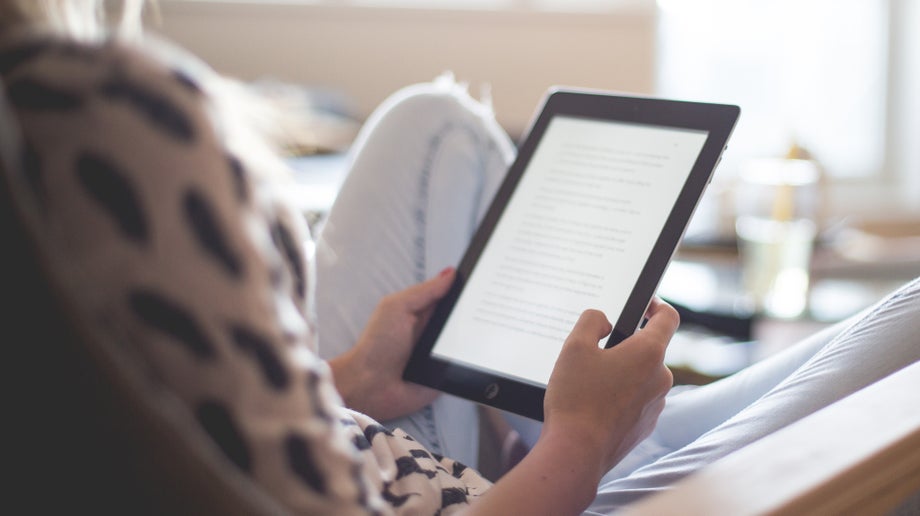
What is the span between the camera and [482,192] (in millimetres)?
1079

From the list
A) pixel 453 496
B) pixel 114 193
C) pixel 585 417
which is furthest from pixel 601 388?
pixel 114 193

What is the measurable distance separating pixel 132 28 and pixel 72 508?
263 millimetres

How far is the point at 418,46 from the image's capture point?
3455 mm

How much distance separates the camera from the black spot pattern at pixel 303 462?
17.9 inches

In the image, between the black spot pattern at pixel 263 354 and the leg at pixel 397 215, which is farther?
the leg at pixel 397 215

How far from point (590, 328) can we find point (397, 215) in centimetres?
43

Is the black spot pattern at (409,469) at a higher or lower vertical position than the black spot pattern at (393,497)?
lower

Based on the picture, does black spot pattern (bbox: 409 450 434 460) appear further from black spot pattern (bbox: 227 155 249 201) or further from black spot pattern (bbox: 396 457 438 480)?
black spot pattern (bbox: 227 155 249 201)

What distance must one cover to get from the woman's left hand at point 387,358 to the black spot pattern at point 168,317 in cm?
49

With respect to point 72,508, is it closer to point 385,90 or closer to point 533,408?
point 533,408

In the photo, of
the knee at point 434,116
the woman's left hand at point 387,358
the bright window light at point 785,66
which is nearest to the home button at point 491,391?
the woman's left hand at point 387,358

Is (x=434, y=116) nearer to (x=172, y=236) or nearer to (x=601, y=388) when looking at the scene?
(x=601, y=388)

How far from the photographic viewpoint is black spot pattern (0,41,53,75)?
0.43m

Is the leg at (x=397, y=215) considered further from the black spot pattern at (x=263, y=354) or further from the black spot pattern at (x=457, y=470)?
the black spot pattern at (x=263, y=354)
